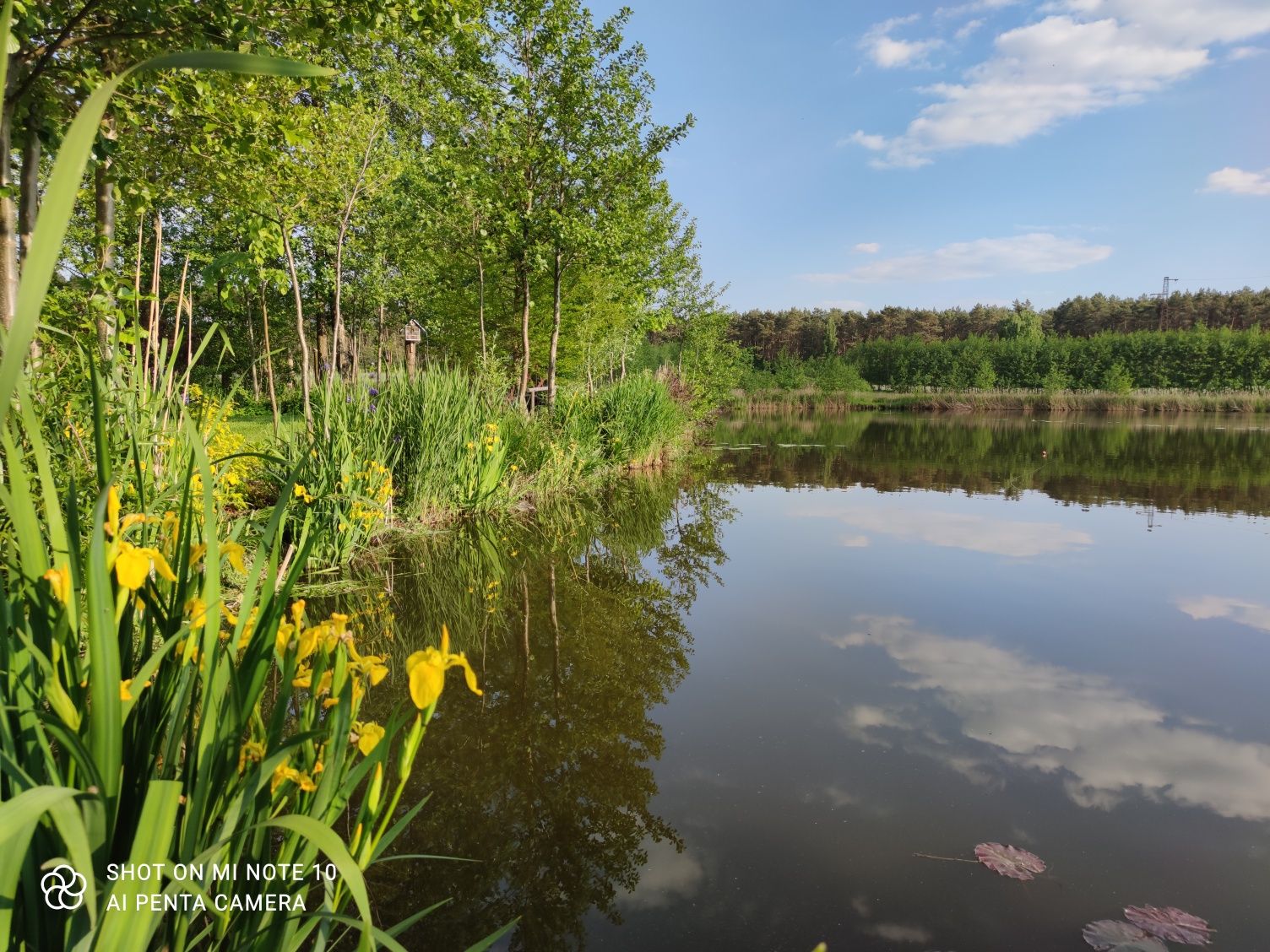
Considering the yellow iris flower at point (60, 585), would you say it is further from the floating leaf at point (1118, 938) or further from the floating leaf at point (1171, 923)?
the floating leaf at point (1171, 923)


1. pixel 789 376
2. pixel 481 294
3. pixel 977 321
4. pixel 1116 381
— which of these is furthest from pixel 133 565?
pixel 977 321

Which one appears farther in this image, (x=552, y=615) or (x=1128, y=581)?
(x=1128, y=581)

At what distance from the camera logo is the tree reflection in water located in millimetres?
997

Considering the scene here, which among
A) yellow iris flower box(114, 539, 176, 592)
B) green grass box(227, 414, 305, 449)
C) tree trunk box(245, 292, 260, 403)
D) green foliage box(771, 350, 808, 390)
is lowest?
green grass box(227, 414, 305, 449)

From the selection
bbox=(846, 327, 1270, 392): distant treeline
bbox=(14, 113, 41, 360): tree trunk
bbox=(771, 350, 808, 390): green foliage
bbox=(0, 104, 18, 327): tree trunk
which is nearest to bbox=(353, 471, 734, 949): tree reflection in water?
bbox=(0, 104, 18, 327): tree trunk

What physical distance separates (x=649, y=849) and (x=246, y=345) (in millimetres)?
21334

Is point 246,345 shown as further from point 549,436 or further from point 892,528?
point 892,528

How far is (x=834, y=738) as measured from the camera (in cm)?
300

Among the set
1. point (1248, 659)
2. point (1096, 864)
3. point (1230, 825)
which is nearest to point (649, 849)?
point (1096, 864)

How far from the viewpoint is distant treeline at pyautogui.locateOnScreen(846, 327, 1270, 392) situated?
34.2 metres

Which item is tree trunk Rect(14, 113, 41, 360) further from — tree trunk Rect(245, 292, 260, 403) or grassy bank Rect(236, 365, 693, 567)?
grassy bank Rect(236, 365, 693, 567)

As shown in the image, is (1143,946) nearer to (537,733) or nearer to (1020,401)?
(537,733)

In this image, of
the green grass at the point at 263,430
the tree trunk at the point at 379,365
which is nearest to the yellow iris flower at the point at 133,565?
the green grass at the point at 263,430

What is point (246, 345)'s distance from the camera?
20031 millimetres
